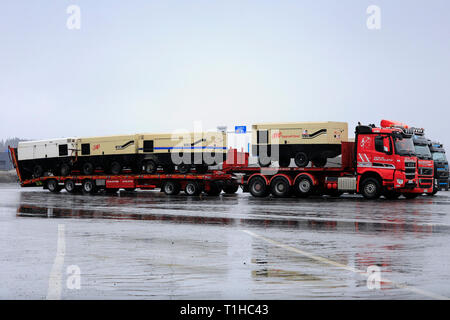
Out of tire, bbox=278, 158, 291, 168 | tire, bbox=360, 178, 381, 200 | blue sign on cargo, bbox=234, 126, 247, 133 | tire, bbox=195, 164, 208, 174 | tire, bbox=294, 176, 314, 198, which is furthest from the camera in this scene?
tire, bbox=195, 164, 208, 174

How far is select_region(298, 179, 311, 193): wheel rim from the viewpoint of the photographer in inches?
1257

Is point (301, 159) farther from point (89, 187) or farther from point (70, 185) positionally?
point (70, 185)

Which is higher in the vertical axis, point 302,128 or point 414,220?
point 302,128

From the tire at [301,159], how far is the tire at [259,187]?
2.09 metres

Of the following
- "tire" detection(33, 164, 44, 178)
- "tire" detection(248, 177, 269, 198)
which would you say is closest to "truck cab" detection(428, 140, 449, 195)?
"tire" detection(248, 177, 269, 198)

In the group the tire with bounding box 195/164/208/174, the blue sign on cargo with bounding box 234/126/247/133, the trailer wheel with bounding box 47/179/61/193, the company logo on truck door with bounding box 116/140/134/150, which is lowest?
the trailer wheel with bounding box 47/179/61/193

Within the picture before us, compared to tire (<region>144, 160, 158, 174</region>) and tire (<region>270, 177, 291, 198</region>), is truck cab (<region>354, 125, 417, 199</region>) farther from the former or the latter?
tire (<region>144, 160, 158, 174</region>)

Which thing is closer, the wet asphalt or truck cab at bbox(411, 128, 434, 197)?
the wet asphalt

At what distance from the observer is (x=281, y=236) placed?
1330 centimetres

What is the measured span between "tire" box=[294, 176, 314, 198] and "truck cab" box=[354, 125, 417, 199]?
8.44 ft

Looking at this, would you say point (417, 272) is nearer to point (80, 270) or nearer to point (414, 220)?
point (80, 270)
